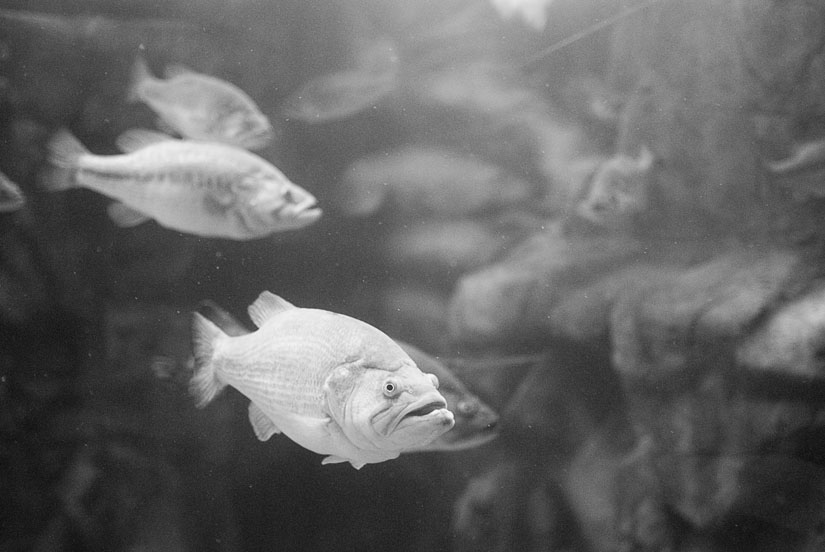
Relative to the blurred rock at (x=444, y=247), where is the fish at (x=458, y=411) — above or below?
below

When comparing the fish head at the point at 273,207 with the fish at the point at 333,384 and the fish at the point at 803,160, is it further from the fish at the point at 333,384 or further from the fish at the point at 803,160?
the fish at the point at 803,160

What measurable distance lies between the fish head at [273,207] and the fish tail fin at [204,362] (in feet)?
1.68

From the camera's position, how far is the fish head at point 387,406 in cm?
124

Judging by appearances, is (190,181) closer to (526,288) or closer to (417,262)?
(417,262)

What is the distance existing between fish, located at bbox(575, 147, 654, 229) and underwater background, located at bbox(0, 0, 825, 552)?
0.02m

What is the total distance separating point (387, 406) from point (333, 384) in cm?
18

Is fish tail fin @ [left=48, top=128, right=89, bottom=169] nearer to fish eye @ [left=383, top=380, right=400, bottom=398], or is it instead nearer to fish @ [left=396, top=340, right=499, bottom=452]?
fish @ [left=396, top=340, right=499, bottom=452]

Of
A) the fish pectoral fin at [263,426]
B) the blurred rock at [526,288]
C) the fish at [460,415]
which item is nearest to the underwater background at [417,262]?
the blurred rock at [526,288]

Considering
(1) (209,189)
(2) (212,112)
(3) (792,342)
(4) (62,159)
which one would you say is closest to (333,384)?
(1) (209,189)

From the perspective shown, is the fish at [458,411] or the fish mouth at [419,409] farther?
the fish at [458,411]

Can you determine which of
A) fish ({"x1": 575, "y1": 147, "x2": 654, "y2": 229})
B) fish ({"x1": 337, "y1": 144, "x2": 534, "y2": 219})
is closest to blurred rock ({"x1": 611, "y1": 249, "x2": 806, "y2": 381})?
fish ({"x1": 575, "y1": 147, "x2": 654, "y2": 229})

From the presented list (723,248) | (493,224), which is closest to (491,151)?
(493,224)

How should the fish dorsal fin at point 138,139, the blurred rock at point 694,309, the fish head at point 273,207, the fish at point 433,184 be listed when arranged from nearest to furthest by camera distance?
the fish head at point 273,207 → the fish dorsal fin at point 138,139 → the blurred rock at point 694,309 → the fish at point 433,184

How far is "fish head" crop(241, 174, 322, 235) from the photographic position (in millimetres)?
2283
